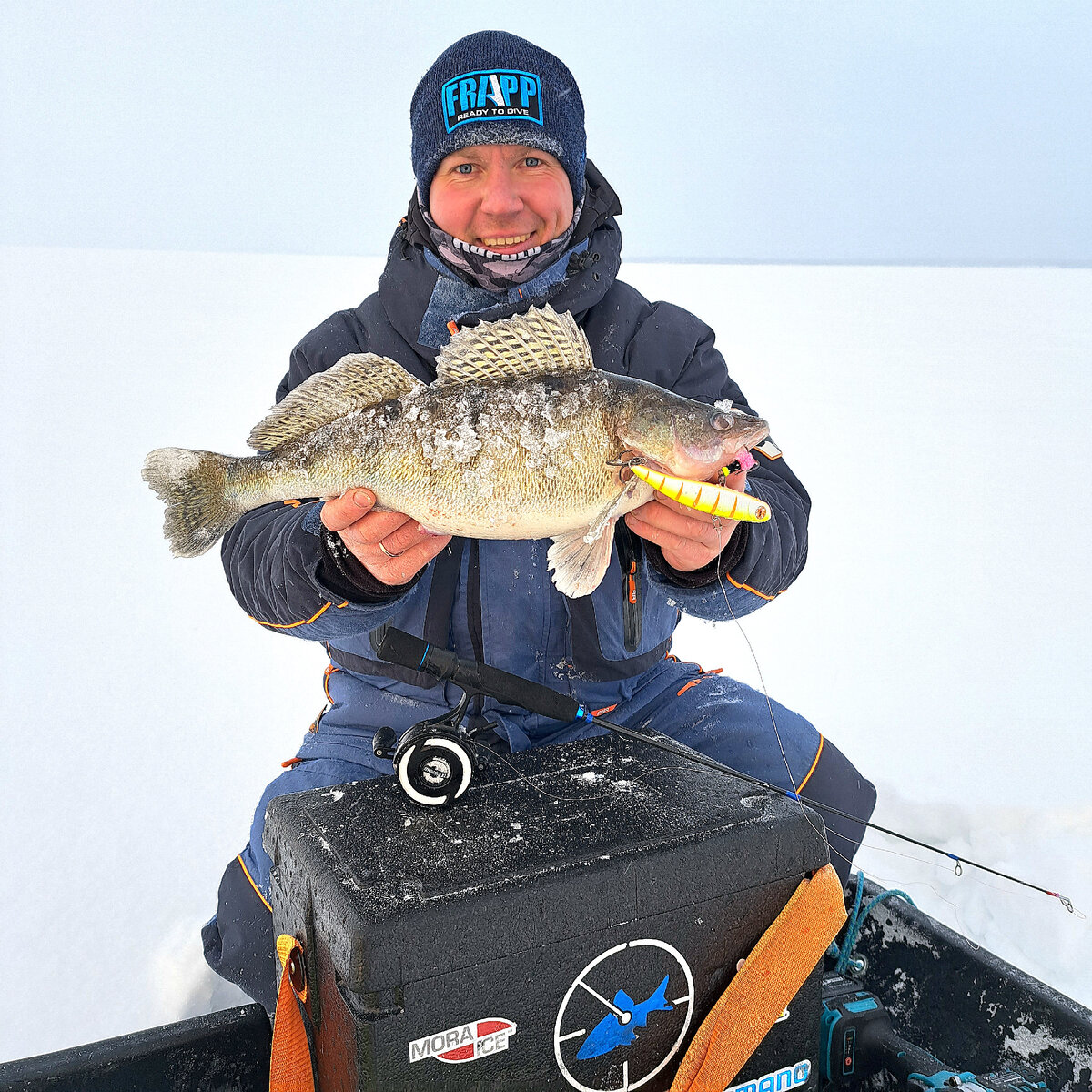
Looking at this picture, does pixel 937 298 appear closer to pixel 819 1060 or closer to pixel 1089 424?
pixel 1089 424

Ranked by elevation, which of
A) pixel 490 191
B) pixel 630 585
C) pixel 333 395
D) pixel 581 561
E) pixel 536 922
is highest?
pixel 490 191

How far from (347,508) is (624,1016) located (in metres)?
1.06

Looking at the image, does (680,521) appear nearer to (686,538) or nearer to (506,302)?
(686,538)

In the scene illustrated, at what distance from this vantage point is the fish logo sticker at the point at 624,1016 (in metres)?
1.58

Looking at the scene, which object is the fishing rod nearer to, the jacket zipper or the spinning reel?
the spinning reel

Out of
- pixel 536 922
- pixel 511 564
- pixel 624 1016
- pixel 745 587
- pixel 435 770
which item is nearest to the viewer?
pixel 536 922

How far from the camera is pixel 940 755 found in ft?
12.2

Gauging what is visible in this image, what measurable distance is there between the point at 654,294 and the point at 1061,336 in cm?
615

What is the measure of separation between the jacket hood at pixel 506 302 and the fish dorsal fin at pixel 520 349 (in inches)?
18.8

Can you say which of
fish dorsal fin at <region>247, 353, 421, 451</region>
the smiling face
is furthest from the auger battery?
the smiling face

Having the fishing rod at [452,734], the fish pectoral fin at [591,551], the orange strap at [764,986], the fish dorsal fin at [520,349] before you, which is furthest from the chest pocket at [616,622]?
the orange strap at [764,986]

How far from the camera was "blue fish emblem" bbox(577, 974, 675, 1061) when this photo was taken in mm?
1606

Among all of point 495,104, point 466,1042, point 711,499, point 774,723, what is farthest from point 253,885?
point 495,104

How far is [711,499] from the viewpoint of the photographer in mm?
1776
